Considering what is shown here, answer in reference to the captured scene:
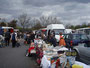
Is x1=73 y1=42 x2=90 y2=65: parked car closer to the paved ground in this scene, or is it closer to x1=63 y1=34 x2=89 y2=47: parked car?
the paved ground

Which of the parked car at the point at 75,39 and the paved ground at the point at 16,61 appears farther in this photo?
the parked car at the point at 75,39

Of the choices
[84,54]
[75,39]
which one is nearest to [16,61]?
[84,54]

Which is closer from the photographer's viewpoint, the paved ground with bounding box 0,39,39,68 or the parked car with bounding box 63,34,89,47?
the paved ground with bounding box 0,39,39,68

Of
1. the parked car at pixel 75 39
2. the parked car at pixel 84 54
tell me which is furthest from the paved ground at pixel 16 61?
the parked car at pixel 75 39

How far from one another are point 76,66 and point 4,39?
13834 mm

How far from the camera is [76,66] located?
370cm

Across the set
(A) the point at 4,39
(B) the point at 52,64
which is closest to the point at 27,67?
(B) the point at 52,64

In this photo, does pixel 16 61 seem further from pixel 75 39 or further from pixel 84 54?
pixel 75 39

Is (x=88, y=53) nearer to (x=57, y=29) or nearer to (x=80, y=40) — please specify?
(x=80, y=40)

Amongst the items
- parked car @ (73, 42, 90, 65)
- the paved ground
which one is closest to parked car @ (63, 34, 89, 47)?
parked car @ (73, 42, 90, 65)

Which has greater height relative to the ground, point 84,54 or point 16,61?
point 84,54

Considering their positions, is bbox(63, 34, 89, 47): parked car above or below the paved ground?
above

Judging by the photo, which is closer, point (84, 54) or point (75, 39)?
point (84, 54)

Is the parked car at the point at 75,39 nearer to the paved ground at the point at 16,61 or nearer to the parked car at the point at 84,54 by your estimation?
the parked car at the point at 84,54
